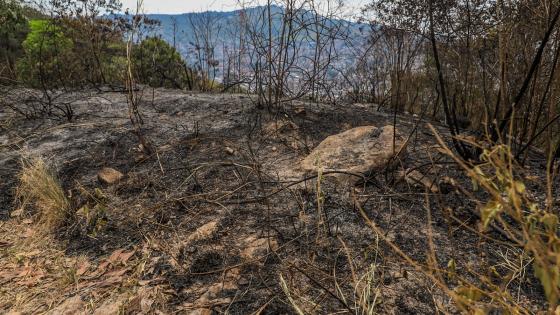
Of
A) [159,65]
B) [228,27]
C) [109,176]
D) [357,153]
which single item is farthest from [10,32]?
[357,153]

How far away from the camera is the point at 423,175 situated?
2.09 meters

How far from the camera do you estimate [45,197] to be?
208cm

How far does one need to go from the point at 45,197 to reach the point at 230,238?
1065mm

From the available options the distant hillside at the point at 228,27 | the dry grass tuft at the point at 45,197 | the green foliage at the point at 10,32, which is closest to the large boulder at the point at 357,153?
the distant hillside at the point at 228,27

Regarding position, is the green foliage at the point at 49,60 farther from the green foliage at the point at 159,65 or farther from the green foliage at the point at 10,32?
the green foliage at the point at 159,65

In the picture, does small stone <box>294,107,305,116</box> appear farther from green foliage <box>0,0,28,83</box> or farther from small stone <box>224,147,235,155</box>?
green foliage <box>0,0,28,83</box>

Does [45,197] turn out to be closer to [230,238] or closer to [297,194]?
[230,238]

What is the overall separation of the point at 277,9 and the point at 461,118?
190 cm

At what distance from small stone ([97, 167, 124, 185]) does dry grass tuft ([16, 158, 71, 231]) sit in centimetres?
23

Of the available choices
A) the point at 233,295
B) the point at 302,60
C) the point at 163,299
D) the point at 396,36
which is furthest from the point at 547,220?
the point at 396,36

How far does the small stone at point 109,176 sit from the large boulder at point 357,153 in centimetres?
111

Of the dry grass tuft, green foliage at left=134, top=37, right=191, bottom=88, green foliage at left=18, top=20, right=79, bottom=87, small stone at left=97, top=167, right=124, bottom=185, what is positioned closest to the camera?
the dry grass tuft

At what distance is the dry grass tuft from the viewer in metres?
2.05

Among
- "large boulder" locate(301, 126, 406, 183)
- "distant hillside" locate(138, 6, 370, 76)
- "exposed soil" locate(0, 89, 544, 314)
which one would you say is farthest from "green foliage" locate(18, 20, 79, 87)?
"large boulder" locate(301, 126, 406, 183)
